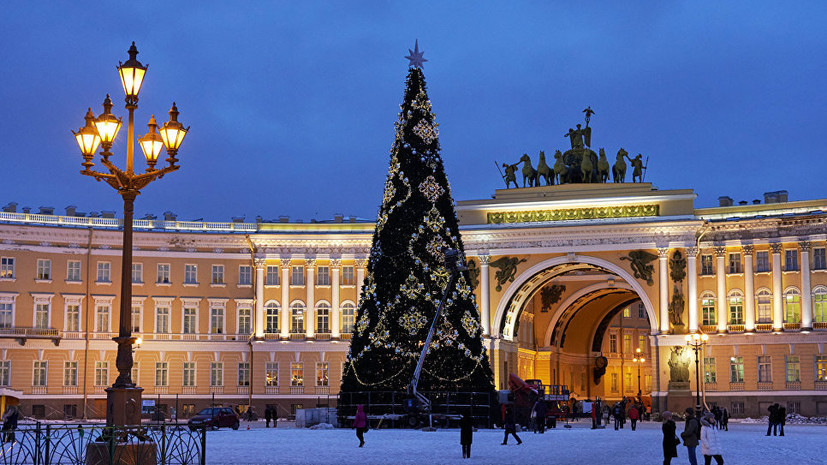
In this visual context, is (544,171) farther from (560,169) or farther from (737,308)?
(737,308)

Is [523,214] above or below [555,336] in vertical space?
above

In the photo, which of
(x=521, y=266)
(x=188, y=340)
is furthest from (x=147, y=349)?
(x=521, y=266)

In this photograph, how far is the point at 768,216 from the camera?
65.2 m

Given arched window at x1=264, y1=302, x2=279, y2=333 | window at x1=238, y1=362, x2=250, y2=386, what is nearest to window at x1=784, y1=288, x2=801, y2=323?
arched window at x1=264, y1=302, x2=279, y2=333

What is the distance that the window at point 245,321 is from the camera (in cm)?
7156

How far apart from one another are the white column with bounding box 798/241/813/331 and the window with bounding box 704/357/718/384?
211 inches

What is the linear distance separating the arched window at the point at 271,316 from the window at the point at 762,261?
28.3 m

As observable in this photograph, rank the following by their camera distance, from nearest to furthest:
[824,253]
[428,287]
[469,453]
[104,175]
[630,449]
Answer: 1. [104,175]
2. [469,453]
3. [630,449]
4. [428,287]
5. [824,253]

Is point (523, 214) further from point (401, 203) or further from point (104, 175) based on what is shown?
point (104, 175)

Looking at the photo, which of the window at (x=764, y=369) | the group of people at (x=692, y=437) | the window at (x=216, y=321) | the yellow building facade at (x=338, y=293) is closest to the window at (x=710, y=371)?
the yellow building facade at (x=338, y=293)

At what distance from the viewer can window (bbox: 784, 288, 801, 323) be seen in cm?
6456

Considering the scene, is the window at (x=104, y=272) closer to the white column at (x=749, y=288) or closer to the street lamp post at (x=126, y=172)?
the white column at (x=749, y=288)

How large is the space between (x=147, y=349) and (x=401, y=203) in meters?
30.2

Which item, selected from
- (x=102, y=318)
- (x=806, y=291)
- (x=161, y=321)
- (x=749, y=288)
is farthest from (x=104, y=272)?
(x=806, y=291)
